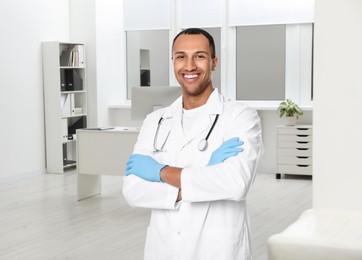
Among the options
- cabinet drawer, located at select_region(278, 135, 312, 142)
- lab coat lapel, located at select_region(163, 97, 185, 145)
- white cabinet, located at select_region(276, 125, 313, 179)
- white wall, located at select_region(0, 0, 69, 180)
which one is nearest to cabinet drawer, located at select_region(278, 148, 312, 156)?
white cabinet, located at select_region(276, 125, 313, 179)

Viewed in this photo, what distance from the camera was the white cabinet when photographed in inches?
317

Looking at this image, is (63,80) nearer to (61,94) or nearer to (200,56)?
(61,94)

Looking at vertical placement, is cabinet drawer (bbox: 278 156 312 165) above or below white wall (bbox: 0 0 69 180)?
below

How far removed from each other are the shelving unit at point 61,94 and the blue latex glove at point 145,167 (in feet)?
20.7

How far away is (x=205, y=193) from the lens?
6.92 ft

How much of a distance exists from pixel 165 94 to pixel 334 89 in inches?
117

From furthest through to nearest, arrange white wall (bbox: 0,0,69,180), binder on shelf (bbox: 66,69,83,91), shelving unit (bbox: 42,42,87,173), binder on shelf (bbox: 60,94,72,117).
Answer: binder on shelf (bbox: 66,69,83,91)
binder on shelf (bbox: 60,94,72,117)
shelving unit (bbox: 42,42,87,173)
white wall (bbox: 0,0,69,180)

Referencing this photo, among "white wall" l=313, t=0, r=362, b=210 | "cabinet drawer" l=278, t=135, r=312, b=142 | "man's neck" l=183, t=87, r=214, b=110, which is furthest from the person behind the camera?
"cabinet drawer" l=278, t=135, r=312, b=142

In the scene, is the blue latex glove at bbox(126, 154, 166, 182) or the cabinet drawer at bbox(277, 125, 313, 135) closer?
the blue latex glove at bbox(126, 154, 166, 182)

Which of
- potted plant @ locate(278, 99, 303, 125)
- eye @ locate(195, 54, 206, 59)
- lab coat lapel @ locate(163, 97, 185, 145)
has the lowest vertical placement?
potted plant @ locate(278, 99, 303, 125)

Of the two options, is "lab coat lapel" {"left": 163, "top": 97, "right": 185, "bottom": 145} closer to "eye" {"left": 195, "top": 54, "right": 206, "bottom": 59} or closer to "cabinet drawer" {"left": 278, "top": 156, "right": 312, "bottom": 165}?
"eye" {"left": 195, "top": 54, "right": 206, "bottom": 59}

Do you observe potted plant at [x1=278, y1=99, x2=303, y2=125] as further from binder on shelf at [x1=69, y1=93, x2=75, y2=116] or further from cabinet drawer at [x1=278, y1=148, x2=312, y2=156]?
binder on shelf at [x1=69, y1=93, x2=75, y2=116]

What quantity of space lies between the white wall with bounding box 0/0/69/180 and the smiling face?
605 cm

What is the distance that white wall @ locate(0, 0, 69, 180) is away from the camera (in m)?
7.87
